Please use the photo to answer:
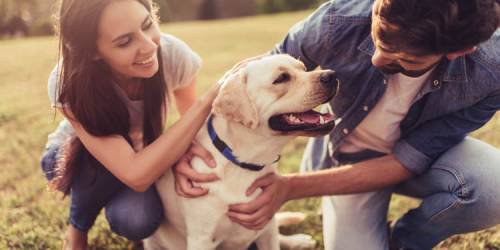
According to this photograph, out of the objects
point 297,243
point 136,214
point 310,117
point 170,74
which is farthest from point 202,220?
point 170,74

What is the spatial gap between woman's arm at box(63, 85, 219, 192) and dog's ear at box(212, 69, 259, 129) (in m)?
0.20

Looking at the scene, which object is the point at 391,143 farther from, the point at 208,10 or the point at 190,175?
the point at 208,10

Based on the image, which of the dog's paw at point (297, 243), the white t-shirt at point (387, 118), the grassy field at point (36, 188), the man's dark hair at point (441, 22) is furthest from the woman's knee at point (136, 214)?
the man's dark hair at point (441, 22)

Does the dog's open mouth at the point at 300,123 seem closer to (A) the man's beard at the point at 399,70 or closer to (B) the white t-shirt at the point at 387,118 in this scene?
(A) the man's beard at the point at 399,70

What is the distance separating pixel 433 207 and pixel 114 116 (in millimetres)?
1660

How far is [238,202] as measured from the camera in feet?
7.50

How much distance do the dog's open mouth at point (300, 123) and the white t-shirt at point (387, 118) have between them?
524mm

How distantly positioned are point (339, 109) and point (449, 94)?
1.91 ft

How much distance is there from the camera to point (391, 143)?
286cm

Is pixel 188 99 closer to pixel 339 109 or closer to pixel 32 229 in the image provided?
pixel 339 109

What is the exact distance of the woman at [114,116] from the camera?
2.27 meters

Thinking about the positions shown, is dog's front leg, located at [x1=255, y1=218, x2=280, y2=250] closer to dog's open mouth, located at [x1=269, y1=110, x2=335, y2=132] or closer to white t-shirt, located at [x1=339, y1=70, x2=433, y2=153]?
dog's open mouth, located at [x1=269, y1=110, x2=335, y2=132]

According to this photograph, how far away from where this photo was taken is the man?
96.0 inches

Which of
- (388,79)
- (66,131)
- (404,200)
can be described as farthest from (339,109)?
(66,131)
